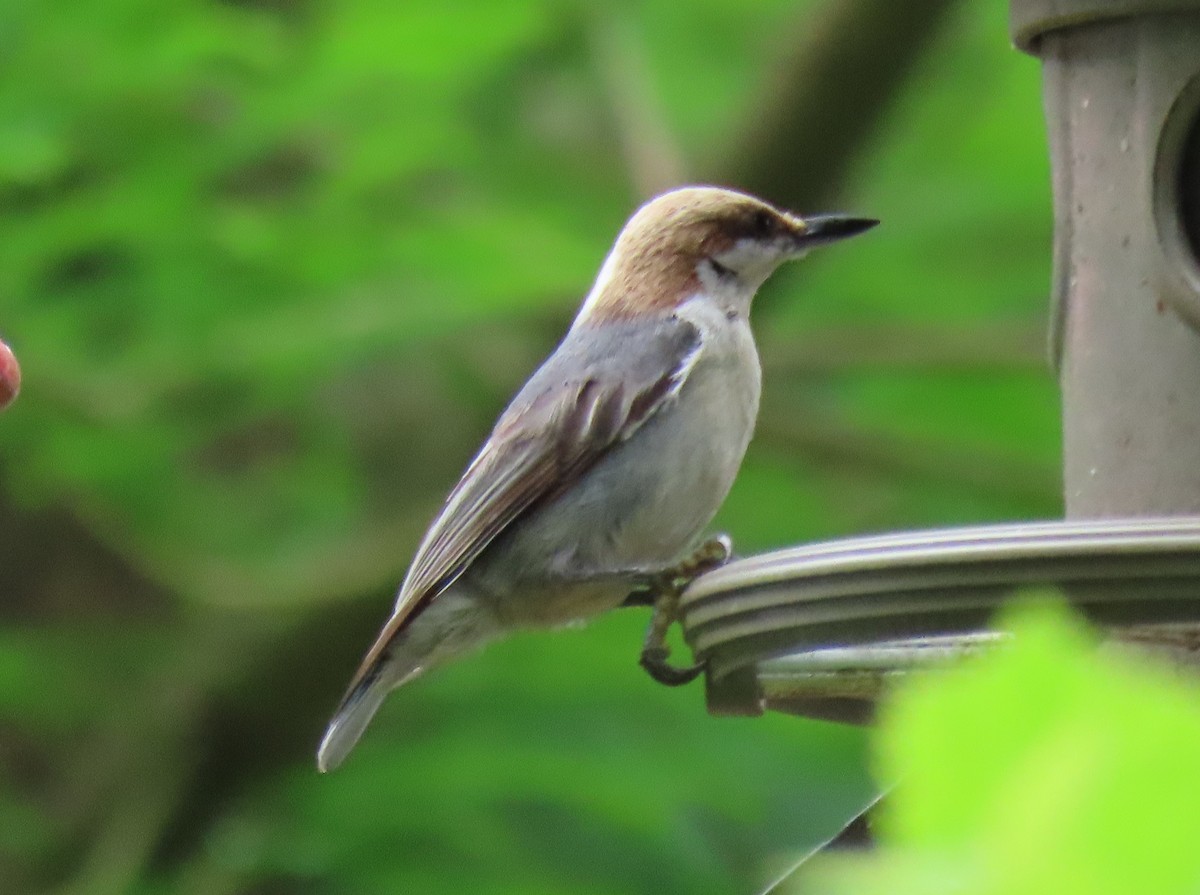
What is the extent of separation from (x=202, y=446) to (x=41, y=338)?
92 cm

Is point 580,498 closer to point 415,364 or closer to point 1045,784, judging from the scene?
point 415,364

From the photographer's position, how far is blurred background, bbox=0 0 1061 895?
17.3ft

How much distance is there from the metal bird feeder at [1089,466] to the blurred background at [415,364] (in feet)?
6.14

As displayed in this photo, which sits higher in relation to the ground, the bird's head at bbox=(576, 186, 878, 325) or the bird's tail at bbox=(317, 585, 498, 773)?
the bird's head at bbox=(576, 186, 878, 325)

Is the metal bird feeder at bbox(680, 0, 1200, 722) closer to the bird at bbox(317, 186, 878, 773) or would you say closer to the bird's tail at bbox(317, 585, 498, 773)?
the bird at bbox(317, 186, 878, 773)

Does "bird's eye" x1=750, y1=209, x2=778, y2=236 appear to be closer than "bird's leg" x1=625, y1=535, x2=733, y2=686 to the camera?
No

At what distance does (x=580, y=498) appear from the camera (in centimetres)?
416

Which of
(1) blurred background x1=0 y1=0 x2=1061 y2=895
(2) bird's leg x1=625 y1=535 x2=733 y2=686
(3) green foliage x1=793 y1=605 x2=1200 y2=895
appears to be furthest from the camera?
(1) blurred background x1=0 y1=0 x2=1061 y2=895

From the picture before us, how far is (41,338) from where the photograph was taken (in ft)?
17.7

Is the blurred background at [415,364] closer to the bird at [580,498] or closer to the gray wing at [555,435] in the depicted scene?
the gray wing at [555,435]

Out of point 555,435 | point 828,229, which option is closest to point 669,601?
point 555,435

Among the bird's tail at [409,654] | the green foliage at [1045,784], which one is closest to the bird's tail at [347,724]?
the bird's tail at [409,654]

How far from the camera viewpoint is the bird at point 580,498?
161 inches

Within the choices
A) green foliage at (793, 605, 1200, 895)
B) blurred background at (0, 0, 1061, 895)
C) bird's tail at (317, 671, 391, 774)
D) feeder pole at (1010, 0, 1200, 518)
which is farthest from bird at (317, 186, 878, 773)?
green foliage at (793, 605, 1200, 895)
